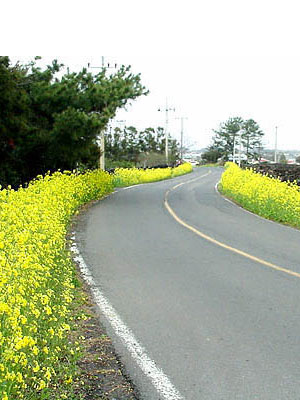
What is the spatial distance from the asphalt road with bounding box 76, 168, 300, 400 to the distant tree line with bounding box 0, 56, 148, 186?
796 cm

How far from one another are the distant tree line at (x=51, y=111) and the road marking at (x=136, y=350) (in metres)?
14.9

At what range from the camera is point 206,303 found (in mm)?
8289

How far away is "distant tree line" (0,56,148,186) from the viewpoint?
23.6 meters

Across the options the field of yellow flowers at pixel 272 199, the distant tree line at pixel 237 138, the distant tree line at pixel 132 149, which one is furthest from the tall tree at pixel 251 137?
the field of yellow flowers at pixel 272 199

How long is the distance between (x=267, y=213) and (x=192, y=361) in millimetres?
14926

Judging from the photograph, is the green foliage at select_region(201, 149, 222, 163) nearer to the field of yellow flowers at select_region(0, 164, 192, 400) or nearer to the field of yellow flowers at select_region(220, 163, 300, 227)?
the field of yellow flowers at select_region(220, 163, 300, 227)

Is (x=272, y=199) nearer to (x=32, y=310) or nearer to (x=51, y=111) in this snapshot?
(x=51, y=111)

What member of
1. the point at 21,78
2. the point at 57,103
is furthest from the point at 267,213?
the point at 21,78

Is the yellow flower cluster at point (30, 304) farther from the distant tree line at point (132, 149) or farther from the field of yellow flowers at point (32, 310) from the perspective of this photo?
the distant tree line at point (132, 149)

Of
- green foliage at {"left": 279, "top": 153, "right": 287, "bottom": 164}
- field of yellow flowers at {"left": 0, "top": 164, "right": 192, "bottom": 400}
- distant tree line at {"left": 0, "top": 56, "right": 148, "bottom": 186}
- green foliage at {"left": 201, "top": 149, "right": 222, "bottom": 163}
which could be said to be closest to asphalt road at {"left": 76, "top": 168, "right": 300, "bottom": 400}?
field of yellow flowers at {"left": 0, "top": 164, "right": 192, "bottom": 400}

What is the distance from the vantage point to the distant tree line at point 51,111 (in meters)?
23.6

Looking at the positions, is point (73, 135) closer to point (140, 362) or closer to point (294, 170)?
point (294, 170)

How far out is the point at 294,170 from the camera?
92.4 feet

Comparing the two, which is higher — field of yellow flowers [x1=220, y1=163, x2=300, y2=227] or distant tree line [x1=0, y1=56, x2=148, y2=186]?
distant tree line [x1=0, y1=56, x2=148, y2=186]
